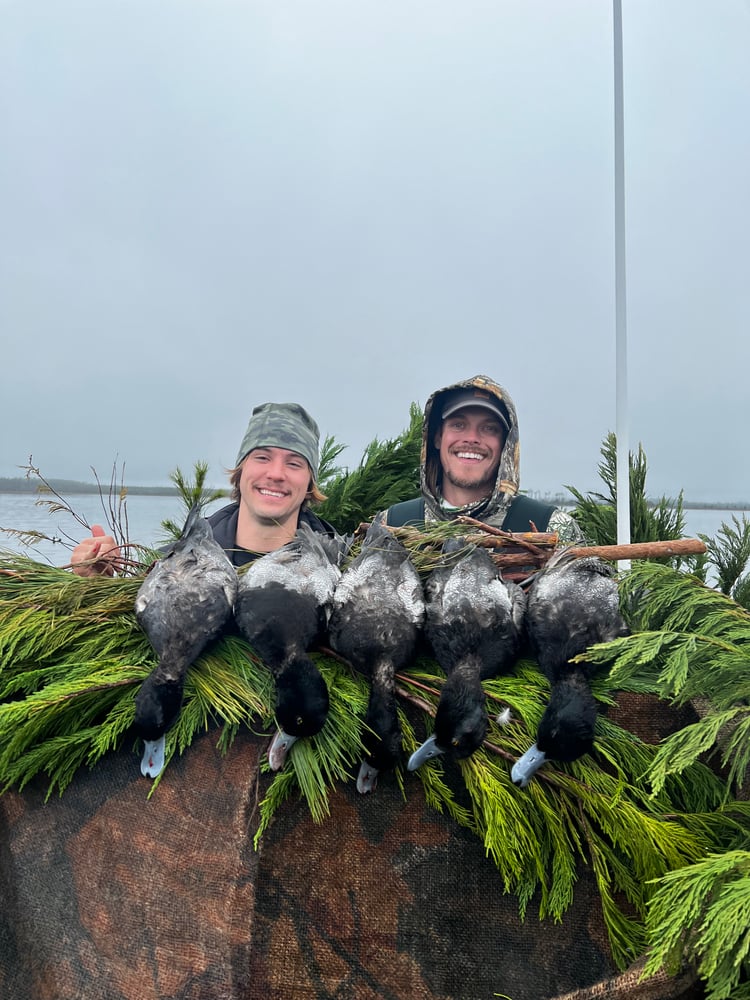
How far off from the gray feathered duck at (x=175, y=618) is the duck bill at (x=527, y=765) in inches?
34.7

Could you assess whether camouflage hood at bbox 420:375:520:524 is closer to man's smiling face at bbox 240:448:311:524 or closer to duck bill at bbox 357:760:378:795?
man's smiling face at bbox 240:448:311:524

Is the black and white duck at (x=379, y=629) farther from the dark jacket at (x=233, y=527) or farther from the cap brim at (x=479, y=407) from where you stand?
the cap brim at (x=479, y=407)

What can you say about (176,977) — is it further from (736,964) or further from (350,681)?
(736,964)

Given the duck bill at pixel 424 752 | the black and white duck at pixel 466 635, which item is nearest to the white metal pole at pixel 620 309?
the black and white duck at pixel 466 635

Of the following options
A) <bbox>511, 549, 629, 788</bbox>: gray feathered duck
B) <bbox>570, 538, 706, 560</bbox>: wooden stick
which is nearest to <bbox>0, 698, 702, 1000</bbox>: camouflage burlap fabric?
<bbox>511, 549, 629, 788</bbox>: gray feathered duck

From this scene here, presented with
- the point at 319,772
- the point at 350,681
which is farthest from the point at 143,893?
the point at 350,681

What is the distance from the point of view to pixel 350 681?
1787 millimetres

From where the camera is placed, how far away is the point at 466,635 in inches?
70.1

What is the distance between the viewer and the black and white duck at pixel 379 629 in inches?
64.4

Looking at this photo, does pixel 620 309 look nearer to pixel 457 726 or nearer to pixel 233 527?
pixel 233 527

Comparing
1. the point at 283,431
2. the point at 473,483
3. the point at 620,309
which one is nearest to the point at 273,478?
the point at 283,431

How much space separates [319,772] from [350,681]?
269 mm

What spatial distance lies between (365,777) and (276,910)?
36cm

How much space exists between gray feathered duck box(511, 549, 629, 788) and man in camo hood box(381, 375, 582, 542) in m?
1.29
